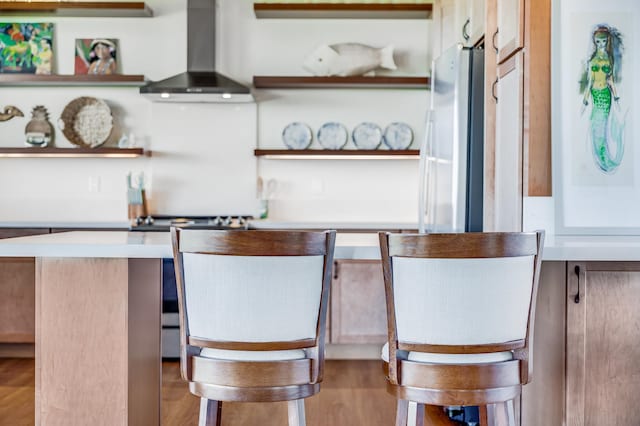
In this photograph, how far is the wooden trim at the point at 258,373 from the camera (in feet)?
4.73

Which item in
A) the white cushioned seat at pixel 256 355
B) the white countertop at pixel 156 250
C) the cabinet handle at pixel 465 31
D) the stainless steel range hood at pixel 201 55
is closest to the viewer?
the white cushioned seat at pixel 256 355

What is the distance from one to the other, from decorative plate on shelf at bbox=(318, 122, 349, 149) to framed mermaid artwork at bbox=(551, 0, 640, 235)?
2.20 m

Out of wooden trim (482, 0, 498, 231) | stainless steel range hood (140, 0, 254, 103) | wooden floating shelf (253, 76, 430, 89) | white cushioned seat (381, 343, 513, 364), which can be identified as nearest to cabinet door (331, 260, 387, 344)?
wooden trim (482, 0, 498, 231)

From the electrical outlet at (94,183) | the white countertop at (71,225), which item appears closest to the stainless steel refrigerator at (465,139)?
the white countertop at (71,225)

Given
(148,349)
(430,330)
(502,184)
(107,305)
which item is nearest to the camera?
(430,330)

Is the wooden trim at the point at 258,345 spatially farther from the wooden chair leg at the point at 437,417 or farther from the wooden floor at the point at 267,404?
the wooden chair leg at the point at 437,417

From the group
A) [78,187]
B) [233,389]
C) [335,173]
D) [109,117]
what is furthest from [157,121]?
[233,389]

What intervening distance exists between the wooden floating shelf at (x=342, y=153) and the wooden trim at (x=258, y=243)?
9.34 feet

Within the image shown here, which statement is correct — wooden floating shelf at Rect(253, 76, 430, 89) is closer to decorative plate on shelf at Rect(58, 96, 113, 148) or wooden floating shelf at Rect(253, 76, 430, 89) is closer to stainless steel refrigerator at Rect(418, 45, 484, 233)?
stainless steel refrigerator at Rect(418, 45, 484, 233)

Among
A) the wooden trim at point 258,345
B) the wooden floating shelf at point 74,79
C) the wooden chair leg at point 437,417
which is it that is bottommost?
the wooden chair leg at point 437,417

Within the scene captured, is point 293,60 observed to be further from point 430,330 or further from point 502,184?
point 430,330

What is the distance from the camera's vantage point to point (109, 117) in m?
4.36

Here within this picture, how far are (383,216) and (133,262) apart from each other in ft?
9.18

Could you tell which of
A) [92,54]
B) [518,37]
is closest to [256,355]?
[518,37]
